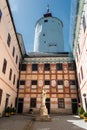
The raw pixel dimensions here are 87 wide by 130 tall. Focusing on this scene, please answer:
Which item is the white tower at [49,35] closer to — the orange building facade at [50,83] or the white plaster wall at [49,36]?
the white plaster wall at [49,36]

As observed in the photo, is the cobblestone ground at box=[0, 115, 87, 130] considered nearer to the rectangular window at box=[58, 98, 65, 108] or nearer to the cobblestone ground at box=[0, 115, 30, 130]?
the cobblestone ground at box=[0, 115, 30, 130]

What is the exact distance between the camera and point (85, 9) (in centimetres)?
1184

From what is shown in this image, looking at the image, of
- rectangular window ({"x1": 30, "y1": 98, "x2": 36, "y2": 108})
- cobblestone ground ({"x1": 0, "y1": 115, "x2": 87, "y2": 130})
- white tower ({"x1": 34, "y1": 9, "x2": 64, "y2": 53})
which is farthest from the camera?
white tower ({"x1": 34, "y1": 9, "x2": 64, "y2": 53})

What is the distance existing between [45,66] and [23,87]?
5054 millimetres

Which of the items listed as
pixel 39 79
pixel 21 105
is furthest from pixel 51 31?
pixel 21 105

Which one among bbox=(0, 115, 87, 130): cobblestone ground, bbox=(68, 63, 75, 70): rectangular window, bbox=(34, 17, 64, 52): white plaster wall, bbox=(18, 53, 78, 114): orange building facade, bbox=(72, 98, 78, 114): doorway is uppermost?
bbox=(34, 17, 64, 52): white plaster wall

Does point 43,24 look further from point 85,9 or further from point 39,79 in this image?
point 85,9

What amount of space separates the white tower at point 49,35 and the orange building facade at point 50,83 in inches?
253

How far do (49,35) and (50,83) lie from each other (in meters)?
13.4

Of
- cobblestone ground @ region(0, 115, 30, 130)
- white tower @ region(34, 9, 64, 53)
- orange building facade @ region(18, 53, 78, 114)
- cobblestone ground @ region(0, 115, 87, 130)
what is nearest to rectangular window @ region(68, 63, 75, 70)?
orange building facade @ region(18, 53, 78, 114)

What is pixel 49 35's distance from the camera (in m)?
29.8

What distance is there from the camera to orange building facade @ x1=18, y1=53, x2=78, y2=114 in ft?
63.7

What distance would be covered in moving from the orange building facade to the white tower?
6.43 metres

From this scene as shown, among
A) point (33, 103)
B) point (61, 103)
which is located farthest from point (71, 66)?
point (33, 103)
